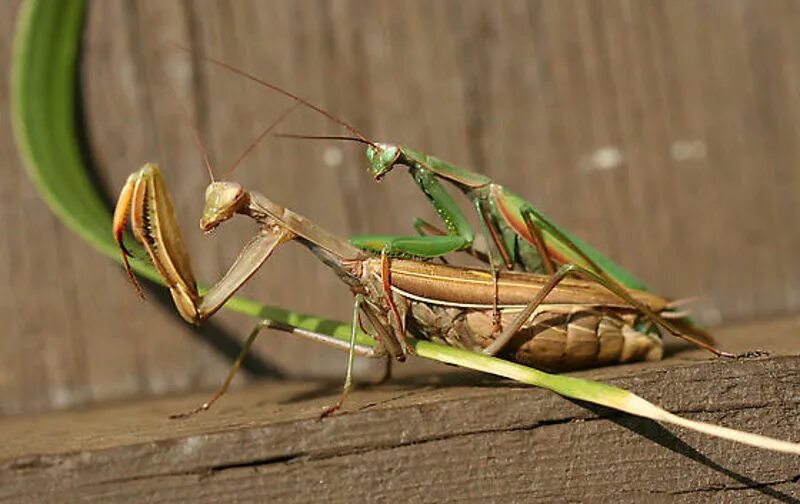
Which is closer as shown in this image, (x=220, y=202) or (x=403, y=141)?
(x=220, y=202)

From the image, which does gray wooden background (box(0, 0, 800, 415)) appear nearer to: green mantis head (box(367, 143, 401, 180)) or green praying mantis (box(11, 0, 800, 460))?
green praying mantis (box(11, 0, 800, 460))

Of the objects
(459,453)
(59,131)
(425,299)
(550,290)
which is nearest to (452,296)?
(425,299)

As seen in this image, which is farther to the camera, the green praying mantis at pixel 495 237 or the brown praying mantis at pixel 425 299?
the green praying mantis at pixel 495 237

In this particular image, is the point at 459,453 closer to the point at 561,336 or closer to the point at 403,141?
the point at 561,336

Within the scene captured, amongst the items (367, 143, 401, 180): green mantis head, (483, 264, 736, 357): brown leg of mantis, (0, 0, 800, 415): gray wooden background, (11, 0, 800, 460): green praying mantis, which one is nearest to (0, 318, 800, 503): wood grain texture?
(483, 264, 736, 357): brown leg of mantis

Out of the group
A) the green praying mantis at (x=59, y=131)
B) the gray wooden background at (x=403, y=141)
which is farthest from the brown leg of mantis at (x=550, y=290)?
A: the gray wooden background at (x=403, y=141)

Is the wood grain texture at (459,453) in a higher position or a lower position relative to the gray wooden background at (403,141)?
lower

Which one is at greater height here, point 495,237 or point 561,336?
point 495,237

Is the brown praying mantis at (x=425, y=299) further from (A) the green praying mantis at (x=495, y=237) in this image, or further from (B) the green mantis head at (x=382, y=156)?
(B) the green mantis head at (x=382, y=156)
